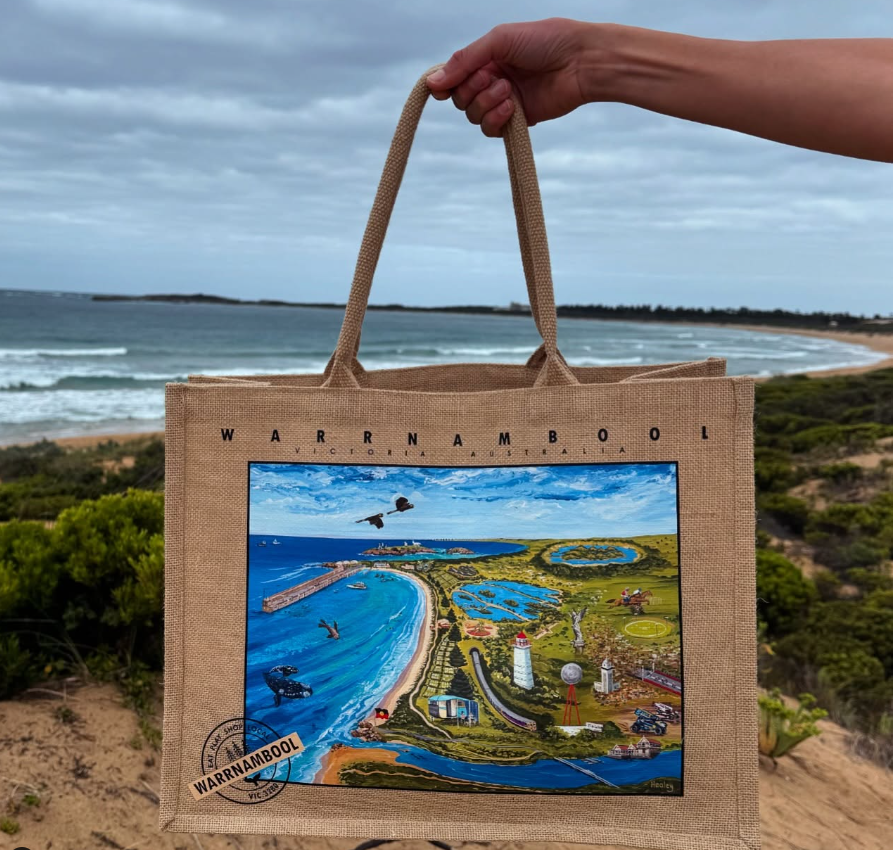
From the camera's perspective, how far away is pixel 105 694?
315cm

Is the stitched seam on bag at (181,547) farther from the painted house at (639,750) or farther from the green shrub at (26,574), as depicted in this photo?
the green shrub at (26,574)

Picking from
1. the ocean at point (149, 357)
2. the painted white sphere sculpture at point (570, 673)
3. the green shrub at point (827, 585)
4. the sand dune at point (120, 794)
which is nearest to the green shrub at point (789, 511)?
the green shrub at point (827, 585)

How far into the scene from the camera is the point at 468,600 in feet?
5.71

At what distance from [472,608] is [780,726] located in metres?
2.30

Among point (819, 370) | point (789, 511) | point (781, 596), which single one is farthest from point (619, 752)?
point (819, 370)

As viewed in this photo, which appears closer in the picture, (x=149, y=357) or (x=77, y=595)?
(x=77, y=595)

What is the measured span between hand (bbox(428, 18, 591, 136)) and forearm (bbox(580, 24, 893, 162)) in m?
0.04

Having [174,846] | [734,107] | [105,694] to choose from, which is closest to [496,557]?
[734,107]

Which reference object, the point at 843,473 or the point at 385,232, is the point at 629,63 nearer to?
the point at 385,232

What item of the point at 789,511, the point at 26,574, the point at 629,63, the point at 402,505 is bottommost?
the point at 789,511

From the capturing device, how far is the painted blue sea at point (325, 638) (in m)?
1.76

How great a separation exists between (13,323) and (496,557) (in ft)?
231

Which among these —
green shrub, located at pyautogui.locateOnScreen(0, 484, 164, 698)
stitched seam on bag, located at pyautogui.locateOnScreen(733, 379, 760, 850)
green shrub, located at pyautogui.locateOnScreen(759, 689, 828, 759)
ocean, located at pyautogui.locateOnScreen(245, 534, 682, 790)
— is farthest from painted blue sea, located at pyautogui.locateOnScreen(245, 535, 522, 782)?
green shrub, located at pyautogui.locateOnScreen(759, 689, 828, 759)

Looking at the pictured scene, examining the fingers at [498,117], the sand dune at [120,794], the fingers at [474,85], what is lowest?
the sand dune at [120,794]
